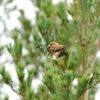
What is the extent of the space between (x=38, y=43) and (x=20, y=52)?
0.22m

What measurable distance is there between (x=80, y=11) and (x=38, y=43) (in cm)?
54

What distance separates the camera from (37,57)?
824 centimetres

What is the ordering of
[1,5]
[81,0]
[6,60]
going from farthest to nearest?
[1,5]
[6,60]
[81,0]

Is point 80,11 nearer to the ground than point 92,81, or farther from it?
farther from it

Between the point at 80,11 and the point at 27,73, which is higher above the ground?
the point at 80,11

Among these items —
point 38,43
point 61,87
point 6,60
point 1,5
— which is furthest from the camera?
point 1,5

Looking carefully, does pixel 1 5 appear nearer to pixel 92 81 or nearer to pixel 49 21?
pixel 49 21

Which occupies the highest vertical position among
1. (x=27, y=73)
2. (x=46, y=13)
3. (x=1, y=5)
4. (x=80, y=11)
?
(x=1, y=5)

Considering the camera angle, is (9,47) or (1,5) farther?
(1,5)

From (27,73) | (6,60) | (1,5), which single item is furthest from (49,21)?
(1,5)

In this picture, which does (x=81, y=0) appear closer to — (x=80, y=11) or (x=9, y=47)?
(x=80, y=11)

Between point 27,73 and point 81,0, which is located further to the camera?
point 27,73

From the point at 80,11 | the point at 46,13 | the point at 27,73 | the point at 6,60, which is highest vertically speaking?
the point at 6,60

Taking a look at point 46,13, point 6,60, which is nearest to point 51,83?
point 46,13
